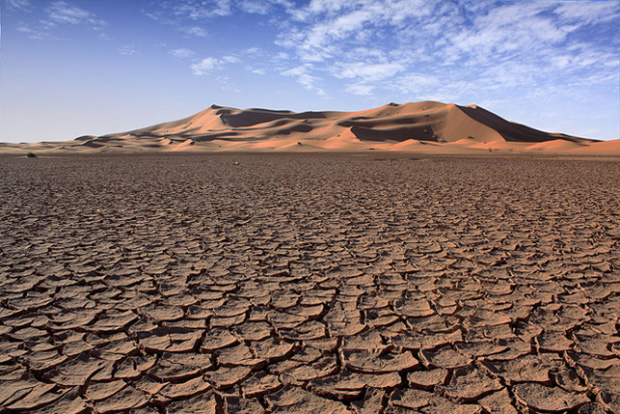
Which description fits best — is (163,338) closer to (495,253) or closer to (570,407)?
(570,407)

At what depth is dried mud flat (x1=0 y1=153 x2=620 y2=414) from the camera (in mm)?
1980

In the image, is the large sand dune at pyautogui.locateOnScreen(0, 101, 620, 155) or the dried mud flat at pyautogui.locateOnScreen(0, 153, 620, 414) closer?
the dried mud flat at pyautogui.locateOnScreen(0, 153, 620, 414)

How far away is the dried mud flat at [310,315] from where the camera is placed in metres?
1.98

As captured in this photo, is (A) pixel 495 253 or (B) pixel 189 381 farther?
(A) pixel 495 253

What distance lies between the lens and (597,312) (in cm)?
281

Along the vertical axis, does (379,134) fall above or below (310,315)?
above

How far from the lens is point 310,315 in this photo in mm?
2805

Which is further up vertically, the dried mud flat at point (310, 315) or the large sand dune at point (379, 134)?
the large sand dune at point (379, 134)

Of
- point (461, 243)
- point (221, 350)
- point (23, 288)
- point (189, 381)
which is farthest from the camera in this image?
point (461, 243)

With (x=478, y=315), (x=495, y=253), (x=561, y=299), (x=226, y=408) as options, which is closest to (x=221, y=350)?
(x=226, y=408)

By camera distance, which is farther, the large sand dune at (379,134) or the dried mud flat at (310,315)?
the large sand dune at (379,134)

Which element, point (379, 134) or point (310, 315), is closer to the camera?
point (310, 315)

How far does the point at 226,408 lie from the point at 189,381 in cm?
30

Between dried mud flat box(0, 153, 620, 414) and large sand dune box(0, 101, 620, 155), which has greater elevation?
large sand dune box(0, 101, 620, 155)
